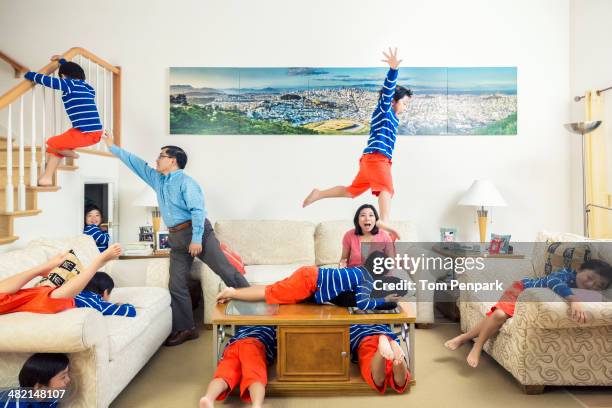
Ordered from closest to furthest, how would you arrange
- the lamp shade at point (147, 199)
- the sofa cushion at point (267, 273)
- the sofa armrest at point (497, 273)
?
1. the sofa armrest at point (497, 273)
2. the sofa cushion at point (267, 273)
3. the lamp shade at point (147, 199)

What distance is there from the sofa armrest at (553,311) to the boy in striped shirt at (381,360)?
2.41 feet

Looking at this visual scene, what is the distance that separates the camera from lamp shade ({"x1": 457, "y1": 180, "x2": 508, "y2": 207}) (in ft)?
13.3

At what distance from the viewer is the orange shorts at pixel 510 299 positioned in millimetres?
2711

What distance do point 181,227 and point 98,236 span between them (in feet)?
2.96

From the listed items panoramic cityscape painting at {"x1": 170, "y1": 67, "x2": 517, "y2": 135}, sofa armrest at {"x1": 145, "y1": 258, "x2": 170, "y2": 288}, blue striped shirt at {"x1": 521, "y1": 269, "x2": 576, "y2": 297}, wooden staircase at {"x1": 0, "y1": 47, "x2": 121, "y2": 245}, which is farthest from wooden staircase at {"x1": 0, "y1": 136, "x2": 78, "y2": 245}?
blue striped shirt at {"x1": 521, "y1": 269, "x2": 576, "y2": 297}

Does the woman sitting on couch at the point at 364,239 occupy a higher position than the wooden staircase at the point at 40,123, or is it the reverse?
the wooden staircase at the point at 40,123

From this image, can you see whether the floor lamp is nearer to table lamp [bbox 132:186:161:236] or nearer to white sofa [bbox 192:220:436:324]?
white sofa [bbox 192:220:436:324]

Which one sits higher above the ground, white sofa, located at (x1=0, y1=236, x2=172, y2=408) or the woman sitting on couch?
the woman sitting on couch

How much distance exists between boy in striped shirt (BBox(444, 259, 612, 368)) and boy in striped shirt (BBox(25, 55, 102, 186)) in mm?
2964

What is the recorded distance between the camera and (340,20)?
4469 millimetres

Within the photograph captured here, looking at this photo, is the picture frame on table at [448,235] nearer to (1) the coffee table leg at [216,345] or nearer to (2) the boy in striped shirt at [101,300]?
(1) the coffee table leg at [216,345]

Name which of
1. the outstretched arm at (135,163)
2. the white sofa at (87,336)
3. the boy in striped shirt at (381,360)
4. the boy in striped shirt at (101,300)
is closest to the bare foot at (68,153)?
the outstretched arm at (135,163)

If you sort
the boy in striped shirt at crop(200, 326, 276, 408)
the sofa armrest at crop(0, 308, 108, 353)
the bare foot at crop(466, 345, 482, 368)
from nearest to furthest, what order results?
the sofa armrest at crop(0, 308, 108, 353) < the boy in striped shirt at crop(200, 326, 276, 408) < the bare foot at crop(466, 345, 482, 368)

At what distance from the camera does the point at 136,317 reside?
265cm
